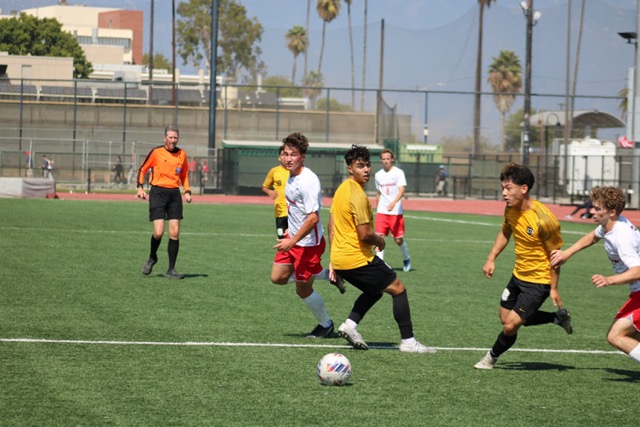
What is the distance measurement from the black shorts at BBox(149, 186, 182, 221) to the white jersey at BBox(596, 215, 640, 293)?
294 inches

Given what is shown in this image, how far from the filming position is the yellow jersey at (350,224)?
8633 millimetres

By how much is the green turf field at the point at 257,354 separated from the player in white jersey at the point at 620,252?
1.34 feet

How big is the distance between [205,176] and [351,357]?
134 feet

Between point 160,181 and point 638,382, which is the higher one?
point 160,181

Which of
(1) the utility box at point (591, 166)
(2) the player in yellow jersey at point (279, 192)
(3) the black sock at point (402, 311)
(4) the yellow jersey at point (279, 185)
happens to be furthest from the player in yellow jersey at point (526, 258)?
(1) the utility box at point (591, 166)

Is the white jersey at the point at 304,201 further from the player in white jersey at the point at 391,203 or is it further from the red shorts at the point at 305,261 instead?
the player in white jersey at the point at 391,203

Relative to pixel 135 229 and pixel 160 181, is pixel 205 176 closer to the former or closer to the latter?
pixel 135 229

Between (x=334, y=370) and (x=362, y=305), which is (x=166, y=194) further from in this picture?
(x=334, y=370)

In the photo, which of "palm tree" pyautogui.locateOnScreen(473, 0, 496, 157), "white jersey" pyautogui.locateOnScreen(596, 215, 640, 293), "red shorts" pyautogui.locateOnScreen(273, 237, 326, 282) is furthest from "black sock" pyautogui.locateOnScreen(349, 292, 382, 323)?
"palm tree" pyautogui.locateOnScreen(473, 0, 496, 157)

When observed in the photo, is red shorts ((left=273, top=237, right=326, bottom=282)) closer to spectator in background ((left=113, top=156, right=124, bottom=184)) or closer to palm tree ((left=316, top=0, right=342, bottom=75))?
spectator in background ((left=113, top=156, right=124, bottom=184))

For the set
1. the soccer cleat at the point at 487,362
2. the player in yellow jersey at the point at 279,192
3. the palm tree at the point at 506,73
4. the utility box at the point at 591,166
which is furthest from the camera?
the palm tree at the point at 506,73

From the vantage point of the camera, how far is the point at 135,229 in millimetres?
22688

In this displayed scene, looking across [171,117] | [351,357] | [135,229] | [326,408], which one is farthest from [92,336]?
[171,117]

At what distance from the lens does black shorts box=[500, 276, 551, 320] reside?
819 centimetres
